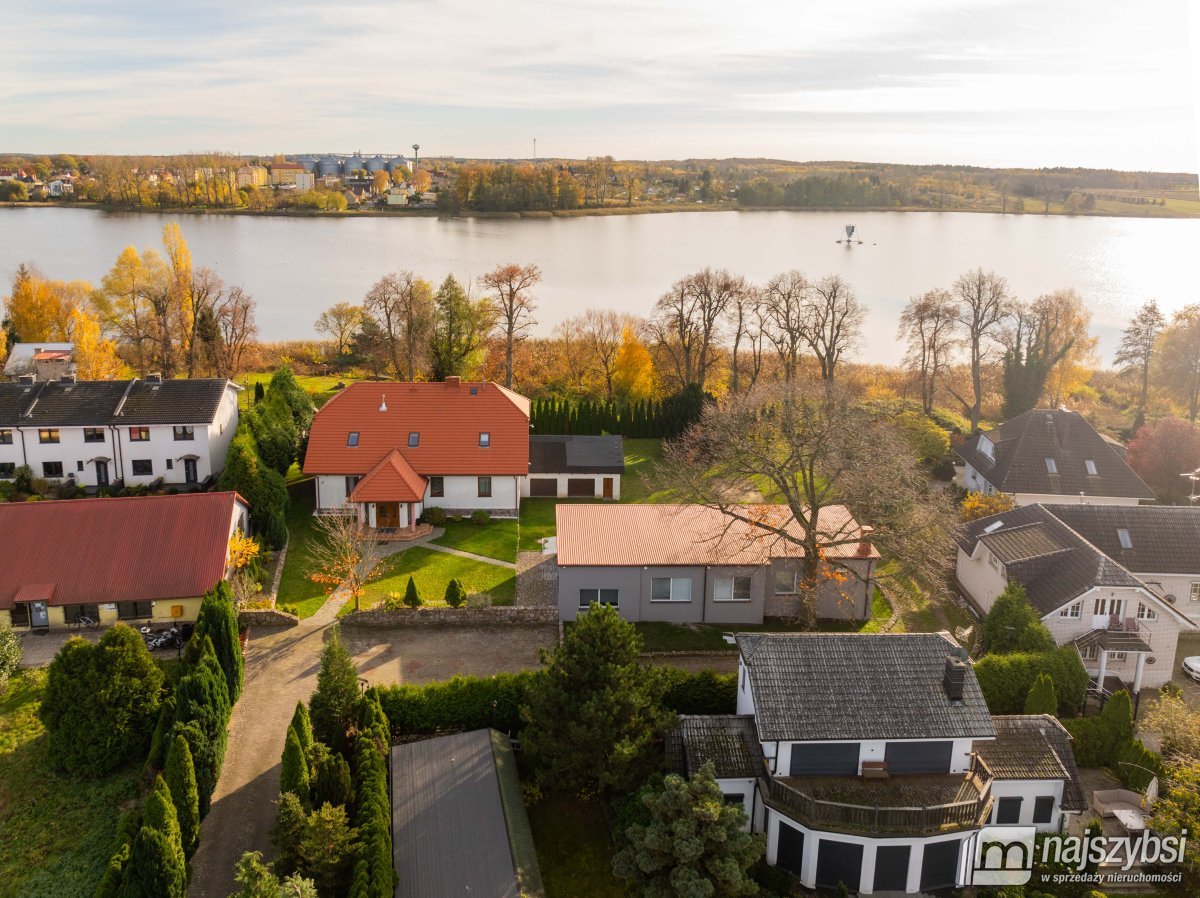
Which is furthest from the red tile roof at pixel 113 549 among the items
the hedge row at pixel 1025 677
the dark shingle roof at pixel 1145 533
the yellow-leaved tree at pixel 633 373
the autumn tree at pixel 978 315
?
the autumn tree at pixel 978 315

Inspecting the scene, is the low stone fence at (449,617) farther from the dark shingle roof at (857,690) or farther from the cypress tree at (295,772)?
the cypress tree at (295,772)

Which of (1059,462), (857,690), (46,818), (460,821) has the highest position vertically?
(1059,462)

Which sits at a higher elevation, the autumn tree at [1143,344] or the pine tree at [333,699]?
the autumn tree at [1143,344]

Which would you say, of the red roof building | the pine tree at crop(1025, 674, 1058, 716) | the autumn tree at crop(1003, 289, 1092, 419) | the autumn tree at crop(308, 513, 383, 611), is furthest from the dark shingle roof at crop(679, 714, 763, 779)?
the autumn tree at crop(1003, 289, 1092, 419)

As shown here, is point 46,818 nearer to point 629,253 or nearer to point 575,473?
point 575,473

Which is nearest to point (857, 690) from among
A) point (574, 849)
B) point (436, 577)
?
point (574, 849)

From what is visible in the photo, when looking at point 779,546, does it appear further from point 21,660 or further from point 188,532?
point 21,660

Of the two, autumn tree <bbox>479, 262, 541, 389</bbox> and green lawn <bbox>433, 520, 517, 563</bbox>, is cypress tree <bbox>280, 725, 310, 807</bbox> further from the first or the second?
autumn tree <bbox>479, 262, 541, 389</bbox>
